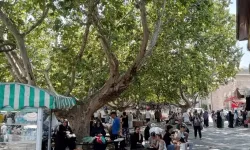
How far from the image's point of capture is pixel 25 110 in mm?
8367

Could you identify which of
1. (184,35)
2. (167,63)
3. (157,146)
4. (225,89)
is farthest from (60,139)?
(225,89)

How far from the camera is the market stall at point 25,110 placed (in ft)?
25.5

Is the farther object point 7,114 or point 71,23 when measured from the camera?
point 71,23

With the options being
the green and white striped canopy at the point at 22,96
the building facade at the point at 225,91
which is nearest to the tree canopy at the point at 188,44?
the green and white striped canopy at the point at 22,96

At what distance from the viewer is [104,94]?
41.0 ft

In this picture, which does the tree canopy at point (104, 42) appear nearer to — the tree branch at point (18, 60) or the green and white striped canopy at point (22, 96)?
the tree branch at point (18, 60)

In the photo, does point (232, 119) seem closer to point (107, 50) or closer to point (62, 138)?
point (107, 50)

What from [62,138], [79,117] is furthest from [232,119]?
[62,138]

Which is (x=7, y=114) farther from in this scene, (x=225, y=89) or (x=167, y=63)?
(x=225, y=89)

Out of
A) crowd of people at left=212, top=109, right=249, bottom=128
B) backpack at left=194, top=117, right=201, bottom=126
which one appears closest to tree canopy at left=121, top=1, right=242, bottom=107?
backpack at left=194, top=117, right=201, bottom=126

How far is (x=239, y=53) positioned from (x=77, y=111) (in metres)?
20.3

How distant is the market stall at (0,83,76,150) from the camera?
7.77 m

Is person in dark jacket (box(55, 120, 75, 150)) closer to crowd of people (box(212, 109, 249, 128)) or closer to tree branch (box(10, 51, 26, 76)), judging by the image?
tree branch (box(10, 51, 26, 76))

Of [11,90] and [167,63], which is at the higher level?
[167,63]
